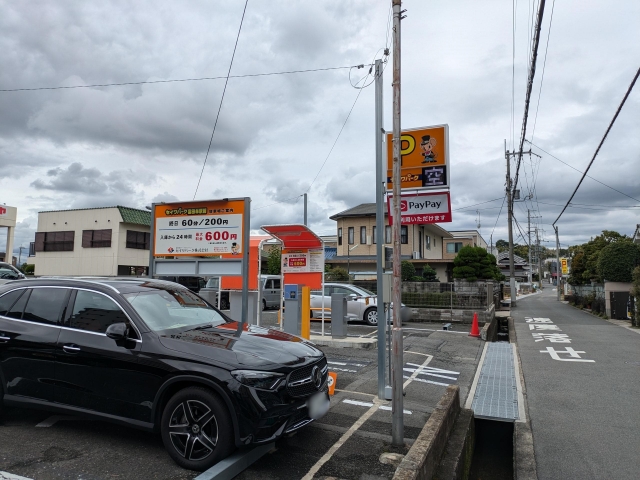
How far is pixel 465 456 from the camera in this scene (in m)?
5.20

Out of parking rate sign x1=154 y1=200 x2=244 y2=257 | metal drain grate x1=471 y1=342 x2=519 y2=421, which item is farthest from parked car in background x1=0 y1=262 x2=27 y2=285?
metal drain grate x1=471 y1=342 x2=519 y2=421

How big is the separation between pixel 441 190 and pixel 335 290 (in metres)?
9.70

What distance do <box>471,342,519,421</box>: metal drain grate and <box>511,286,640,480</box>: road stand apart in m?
0.27

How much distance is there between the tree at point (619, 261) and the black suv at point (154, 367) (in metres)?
19.8

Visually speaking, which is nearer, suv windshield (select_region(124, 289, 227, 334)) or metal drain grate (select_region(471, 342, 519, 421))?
suv windshield (select_region(124, 289, 227, 334))

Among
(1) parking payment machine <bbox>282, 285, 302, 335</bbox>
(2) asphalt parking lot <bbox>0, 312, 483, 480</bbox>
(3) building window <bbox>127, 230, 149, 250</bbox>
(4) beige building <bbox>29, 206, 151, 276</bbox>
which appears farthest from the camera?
(3) building window <bbox>127, 230, 149, 250</bbox>

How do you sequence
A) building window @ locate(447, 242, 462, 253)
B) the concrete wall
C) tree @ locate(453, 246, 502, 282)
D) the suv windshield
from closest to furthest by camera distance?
the suv windshield → the concrete wall → tree @ locate(453, 246, 502, 282) → building window @ locate(447, 242, 462, 253)

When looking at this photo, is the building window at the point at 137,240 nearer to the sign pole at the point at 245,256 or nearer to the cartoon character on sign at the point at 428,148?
the sign pole at the point at 245,256

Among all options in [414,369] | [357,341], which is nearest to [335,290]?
[357,341]

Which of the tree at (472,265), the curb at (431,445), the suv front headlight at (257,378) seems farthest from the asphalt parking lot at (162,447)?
the tree at (472,265)

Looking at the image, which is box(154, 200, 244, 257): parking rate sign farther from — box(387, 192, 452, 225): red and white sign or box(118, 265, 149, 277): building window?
box(118, 265, 149, 277): building window

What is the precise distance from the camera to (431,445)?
4039 mm

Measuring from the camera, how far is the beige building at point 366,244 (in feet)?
109

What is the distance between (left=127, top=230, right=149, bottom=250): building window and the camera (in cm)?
3788
